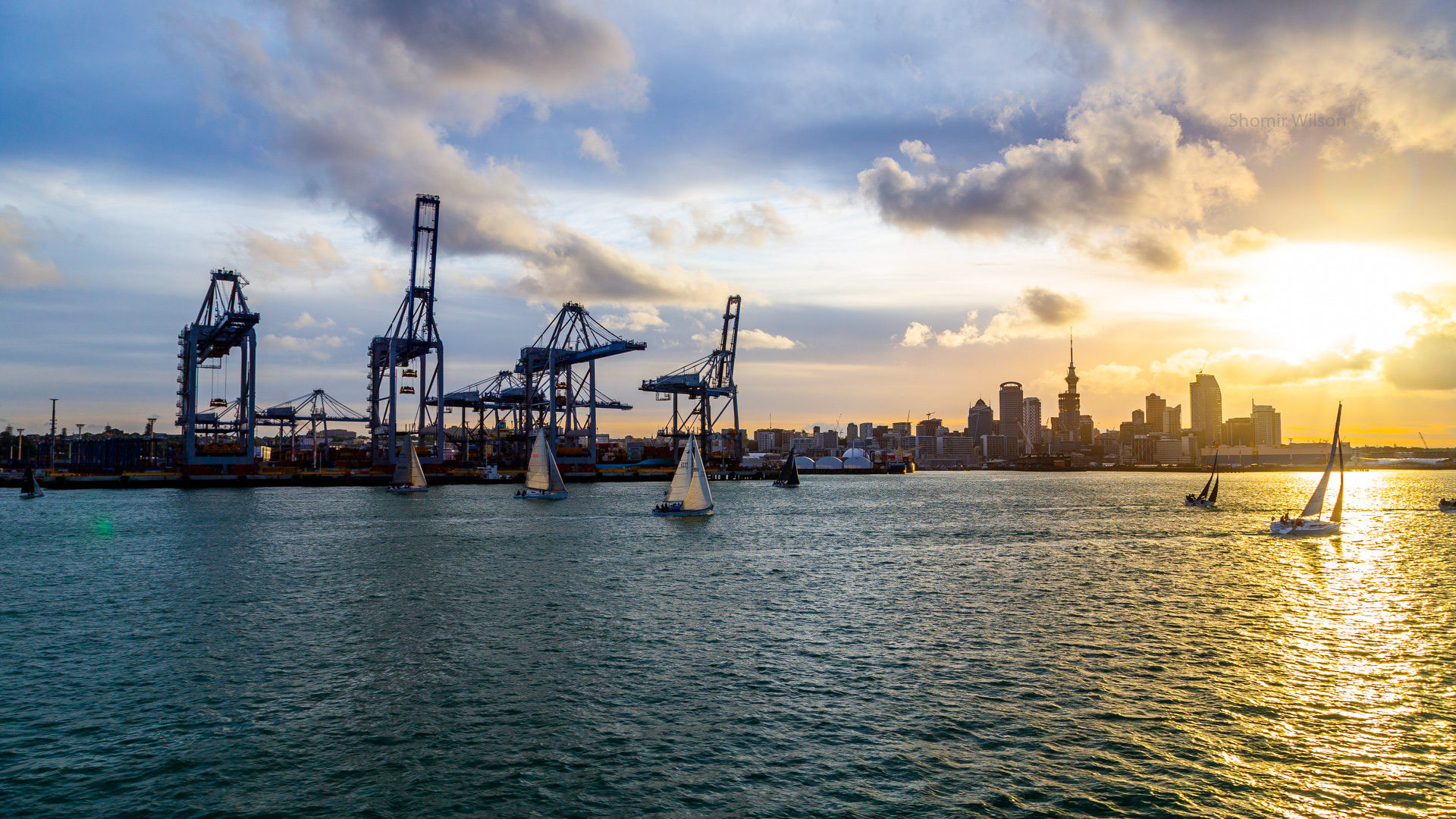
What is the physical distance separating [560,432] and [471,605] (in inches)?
5013

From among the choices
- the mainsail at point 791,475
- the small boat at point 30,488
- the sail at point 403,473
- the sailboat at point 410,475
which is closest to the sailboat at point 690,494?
the sailboat at point 410,475

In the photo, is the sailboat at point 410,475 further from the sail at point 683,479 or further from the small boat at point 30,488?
the sail at point 683,479

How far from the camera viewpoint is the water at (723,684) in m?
13.5

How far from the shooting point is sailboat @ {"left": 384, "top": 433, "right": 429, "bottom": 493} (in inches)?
4031

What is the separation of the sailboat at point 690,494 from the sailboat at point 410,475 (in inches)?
1942

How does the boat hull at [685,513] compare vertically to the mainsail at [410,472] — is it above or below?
below

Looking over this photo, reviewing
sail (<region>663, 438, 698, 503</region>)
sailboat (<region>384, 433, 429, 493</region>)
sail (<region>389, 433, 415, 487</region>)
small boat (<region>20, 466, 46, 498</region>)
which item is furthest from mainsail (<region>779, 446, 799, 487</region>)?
small boat (<region>20, 466, 46, 498</region>)

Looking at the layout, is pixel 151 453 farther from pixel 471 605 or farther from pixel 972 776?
pixel 972 776

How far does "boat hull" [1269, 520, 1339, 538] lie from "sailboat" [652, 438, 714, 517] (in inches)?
1677

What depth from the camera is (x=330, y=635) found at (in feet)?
80.4

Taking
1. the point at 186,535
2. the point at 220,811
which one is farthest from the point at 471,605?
the point at 186,535

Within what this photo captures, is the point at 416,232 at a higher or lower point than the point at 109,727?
higher

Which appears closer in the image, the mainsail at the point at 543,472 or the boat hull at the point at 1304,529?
the boat hull at the point at 1304,529

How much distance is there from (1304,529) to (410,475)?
96964 mm
